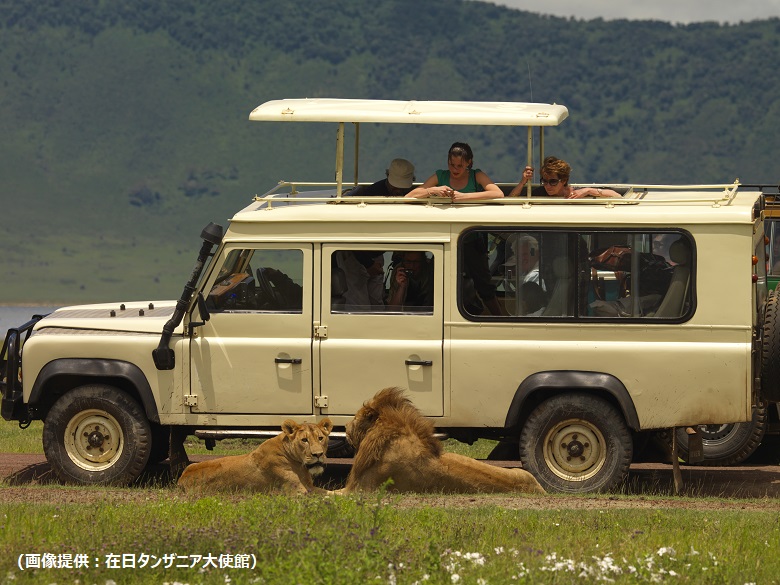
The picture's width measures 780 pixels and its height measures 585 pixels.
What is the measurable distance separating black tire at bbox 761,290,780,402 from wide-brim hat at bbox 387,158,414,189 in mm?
3108

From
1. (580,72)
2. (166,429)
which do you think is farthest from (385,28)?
(166,429)

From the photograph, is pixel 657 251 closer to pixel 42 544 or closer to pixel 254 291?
pixel 254 291

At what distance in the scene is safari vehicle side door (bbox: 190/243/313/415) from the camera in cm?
1223

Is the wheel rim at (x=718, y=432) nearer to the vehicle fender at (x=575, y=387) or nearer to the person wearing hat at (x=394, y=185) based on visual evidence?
the vehicle fender at (x=575, y=387)

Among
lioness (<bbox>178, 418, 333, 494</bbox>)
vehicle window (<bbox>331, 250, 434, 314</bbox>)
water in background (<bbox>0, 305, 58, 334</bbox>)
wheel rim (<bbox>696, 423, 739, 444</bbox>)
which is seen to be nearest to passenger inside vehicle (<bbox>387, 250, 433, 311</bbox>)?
vehicle window (<bbox>331, 250, 434, 314</bbox>)

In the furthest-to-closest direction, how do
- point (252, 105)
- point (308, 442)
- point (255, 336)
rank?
1. point (252, 105)
2. point (255, 336)
3. point (308, 442)

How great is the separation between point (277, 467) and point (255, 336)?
1.06 m

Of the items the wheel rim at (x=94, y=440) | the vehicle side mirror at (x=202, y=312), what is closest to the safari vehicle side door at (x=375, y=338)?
the vehicle side mirror at (x=202, y=312)

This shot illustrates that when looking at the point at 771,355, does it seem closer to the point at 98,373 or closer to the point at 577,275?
the point at 577,275

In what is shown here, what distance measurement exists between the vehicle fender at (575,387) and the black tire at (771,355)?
3.41 feet

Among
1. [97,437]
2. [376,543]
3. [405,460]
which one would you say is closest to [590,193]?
[405,460]

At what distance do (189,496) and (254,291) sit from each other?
6.10 feet

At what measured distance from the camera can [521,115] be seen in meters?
12.4

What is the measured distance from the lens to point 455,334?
12164 mm
